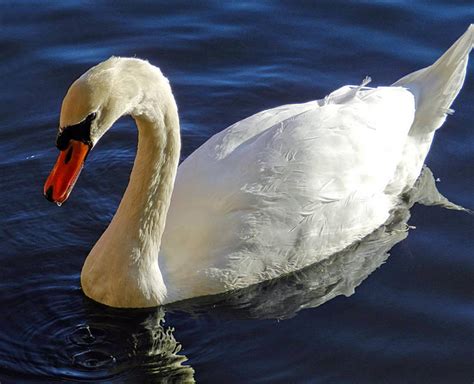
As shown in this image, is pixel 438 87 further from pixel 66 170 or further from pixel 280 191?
pixel 66 170

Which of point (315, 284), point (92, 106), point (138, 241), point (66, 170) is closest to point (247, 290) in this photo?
point (315, 284)

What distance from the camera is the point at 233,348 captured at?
8016mm

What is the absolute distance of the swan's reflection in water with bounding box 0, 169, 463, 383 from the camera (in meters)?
7.80

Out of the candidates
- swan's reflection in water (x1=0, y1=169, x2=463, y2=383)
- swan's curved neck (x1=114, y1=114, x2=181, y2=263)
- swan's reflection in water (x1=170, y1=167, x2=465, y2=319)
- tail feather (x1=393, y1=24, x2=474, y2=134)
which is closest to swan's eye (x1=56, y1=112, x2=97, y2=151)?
swan's curved neck (x1=114, y1=114, x2=181, y2=263)

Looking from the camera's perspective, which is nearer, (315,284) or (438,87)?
(315,284)

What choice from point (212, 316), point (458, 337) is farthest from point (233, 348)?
point (458, 337)

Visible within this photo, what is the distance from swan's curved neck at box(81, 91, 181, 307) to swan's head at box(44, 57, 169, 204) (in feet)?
2.02

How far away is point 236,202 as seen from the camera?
842cm

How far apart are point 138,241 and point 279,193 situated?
1.10 metres

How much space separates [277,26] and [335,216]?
4.01 meters

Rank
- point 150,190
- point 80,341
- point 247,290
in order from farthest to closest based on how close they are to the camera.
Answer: point 247,290 → point 150,190 → point 80,341

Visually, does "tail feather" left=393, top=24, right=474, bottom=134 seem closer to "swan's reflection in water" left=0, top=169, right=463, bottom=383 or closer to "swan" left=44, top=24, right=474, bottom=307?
"swan" left=44, top=24, right=474, bottom=307

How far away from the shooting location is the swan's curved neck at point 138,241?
8.12 m

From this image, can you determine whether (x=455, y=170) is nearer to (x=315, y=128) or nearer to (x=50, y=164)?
(x=315, y=128)
